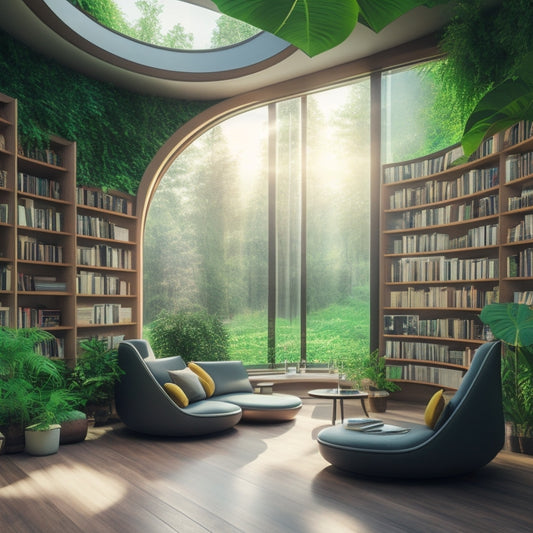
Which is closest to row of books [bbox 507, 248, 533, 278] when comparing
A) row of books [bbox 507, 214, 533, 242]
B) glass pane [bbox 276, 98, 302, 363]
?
row of books [bbox 507, 214, 533, 242]

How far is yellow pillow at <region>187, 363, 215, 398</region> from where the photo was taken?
559 cm

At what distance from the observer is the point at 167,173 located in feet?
25.4

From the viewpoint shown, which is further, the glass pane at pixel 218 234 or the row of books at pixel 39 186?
the glass pane at pixel 218 234

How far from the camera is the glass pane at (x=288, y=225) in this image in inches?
297

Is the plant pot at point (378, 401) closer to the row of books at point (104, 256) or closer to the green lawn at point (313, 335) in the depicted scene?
the green lawn at point (313, 335)

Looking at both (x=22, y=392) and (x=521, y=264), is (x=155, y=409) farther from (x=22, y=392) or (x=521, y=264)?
(x=521, y=264)

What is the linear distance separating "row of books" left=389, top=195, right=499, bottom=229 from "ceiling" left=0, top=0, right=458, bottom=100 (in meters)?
2.01

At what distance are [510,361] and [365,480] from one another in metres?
1.79

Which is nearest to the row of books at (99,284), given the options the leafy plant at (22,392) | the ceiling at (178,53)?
the leafy plant at (22,392)

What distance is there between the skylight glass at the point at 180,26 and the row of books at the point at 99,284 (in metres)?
3.26

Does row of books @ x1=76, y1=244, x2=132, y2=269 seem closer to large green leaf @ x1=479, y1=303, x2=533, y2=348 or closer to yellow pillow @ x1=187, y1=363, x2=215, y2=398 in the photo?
yellow pillow @ x1=187, y1=363, x2=215, y2=398

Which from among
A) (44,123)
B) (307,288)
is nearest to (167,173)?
(44,123)

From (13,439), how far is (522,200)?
16.2ft

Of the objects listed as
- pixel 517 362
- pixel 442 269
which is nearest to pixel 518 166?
pixel 442 269
